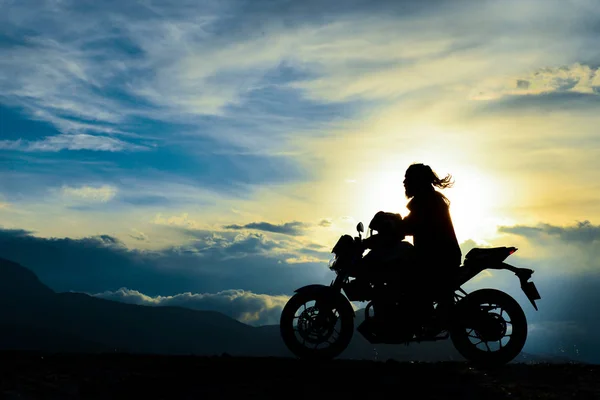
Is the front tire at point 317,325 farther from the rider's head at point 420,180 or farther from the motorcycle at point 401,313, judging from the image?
the rider's head at point 420,180

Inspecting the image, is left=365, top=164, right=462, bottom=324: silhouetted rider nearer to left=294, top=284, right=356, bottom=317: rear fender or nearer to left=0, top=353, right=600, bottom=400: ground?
left=294, top=284, right=356, bottom=317: rear fender

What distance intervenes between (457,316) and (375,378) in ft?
8.61

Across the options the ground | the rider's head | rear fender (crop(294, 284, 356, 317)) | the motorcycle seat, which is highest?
the rider's head

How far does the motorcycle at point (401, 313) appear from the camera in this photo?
1077cm

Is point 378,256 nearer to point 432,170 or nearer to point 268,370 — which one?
point 432,170

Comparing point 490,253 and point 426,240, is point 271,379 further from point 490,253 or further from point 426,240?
point 490,253

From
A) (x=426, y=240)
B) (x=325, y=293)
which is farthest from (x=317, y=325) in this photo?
(x=426, y=240)

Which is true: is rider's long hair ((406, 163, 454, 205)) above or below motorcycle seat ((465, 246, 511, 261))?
above

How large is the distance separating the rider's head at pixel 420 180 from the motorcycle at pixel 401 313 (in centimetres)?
89

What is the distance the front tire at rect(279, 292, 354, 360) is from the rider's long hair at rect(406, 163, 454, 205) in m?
2.39

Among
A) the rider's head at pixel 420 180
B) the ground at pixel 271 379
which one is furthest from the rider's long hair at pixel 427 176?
the ground at pixel 271 379

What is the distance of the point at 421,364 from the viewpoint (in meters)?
10.6

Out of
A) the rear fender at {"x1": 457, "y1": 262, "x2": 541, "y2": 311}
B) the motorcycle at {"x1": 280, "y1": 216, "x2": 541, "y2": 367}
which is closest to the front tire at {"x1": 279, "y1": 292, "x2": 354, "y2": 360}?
the motorcycle at {"x1": 280, "y1": 216, "x2": 541, "y2": 367}

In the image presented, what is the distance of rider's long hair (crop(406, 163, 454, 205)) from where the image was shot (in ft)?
36.0
